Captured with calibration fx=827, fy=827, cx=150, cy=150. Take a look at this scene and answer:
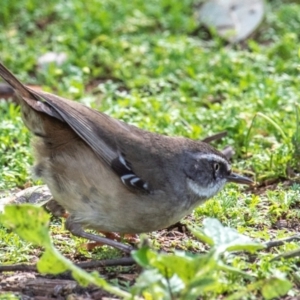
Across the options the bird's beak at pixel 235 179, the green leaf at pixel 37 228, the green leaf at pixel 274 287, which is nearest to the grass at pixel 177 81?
the bird's beak at pixel 235 179

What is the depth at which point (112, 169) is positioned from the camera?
576 cm

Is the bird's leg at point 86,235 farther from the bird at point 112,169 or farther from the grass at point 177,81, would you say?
the grass at point 177,81

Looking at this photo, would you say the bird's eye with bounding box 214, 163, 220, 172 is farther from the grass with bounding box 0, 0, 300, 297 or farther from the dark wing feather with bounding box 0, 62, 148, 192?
the dark wing feather with bounding box 0, 62, 148, 192

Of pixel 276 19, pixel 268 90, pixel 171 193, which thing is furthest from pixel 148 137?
pixel 276 19

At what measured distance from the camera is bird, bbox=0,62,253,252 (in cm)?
567

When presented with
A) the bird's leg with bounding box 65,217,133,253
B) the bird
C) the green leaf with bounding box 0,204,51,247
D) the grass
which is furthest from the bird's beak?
the green leaf with bounding box 0,204,51,247

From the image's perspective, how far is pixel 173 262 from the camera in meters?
4.32

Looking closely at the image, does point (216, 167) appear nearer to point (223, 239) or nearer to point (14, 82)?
point (223, 239)

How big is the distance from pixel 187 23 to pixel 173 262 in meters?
7.03

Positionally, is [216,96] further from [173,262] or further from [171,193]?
[173,262]

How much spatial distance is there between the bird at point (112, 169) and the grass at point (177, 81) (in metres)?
0.41

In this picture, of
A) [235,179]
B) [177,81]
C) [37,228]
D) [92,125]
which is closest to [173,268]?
[37,228]

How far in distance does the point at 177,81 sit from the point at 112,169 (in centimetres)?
392

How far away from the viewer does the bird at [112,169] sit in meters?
5.67
